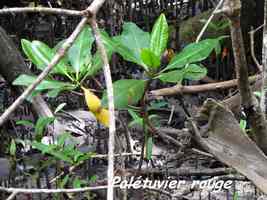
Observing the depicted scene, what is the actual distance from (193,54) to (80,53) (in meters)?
0.23

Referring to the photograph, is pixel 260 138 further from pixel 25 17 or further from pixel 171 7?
pixel 25 17

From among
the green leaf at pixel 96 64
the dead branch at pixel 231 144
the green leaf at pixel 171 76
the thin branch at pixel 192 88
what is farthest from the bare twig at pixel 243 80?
the thin branch at pixel 192 88

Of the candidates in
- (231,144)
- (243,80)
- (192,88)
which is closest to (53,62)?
(243,80)

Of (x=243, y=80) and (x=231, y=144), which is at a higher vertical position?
(x=243, y=80)

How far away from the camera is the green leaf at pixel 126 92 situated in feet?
3.11

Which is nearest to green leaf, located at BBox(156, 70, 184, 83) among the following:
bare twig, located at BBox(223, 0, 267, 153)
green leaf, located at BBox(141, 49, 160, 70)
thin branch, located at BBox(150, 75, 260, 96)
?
green leaf, located at BBox(141, 49, 160, 70)

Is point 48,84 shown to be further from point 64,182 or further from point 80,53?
point 64,182

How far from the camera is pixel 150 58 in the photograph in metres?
0.90

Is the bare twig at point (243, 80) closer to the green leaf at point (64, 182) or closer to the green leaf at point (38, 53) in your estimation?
the green leaf at point (38, 53)

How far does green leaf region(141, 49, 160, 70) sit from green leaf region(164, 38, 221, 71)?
0.10m

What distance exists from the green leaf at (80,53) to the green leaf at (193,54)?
0.17 metres

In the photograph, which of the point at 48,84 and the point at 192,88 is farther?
the point at 192,88

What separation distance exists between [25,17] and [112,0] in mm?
1297

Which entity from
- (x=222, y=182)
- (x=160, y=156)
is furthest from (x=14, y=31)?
(x=222, y=182)
